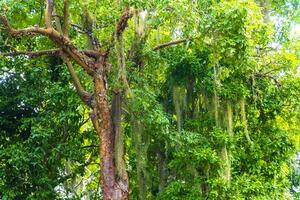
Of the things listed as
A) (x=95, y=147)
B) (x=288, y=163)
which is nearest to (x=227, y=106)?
(x=288, y=163)

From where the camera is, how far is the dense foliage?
572 cm

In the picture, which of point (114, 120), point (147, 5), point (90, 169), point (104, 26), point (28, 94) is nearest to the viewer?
point (147, 5)

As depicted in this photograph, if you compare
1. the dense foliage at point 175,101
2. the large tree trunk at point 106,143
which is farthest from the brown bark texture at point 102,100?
the dense foliage at point 175,101

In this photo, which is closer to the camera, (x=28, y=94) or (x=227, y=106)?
(x=227, y=106)

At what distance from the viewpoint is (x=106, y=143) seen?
561 cm

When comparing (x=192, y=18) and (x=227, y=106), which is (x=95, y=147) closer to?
(x=227, y=106)

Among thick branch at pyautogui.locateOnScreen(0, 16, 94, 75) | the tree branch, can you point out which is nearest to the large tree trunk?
thick branch at pyautogui.locateOnScreen(0, 16, 94, 75)

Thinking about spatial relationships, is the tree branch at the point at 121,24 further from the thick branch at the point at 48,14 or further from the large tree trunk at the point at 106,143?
the thick branch at the point at 48,14

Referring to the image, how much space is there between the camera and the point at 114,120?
5707 millimetres

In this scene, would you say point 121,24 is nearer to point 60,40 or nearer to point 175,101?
point 60,40

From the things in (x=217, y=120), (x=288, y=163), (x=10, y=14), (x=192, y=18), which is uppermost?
(x=10, y=14)

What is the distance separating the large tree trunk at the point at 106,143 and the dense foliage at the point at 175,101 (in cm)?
20

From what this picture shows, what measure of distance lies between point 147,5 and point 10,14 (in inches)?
80.5

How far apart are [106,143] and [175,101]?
1.51 metres
